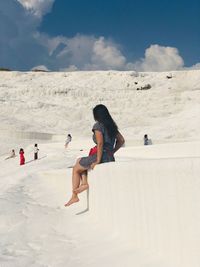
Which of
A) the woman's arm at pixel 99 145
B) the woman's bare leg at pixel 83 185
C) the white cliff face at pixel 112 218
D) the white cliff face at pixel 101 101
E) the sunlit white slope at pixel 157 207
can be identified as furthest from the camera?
the white cliff face at pixel 101 101

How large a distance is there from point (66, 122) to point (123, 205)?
4436 centimetres

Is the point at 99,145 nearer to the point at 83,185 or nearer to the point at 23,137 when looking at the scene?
the point at 83,185

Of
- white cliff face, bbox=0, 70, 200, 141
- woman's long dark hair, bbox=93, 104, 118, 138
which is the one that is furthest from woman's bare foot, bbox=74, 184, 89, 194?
white cliff face, bbox=0, 70, 200, 141

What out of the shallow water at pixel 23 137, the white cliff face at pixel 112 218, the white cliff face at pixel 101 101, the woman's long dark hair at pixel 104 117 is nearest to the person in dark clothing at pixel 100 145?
the woman's long dark hair at pixel 104 117

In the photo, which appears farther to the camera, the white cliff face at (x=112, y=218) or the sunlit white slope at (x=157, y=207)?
the white cliff face at (x=112, y=218)

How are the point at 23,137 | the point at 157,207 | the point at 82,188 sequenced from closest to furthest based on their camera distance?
the point at 157,207
the point at 82,188
the point at 23,137

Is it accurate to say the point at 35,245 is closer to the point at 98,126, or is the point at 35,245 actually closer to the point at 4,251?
the point at 4,251

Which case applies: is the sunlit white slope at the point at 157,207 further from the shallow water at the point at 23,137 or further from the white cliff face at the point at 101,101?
the white cliff face at the point at 101,101

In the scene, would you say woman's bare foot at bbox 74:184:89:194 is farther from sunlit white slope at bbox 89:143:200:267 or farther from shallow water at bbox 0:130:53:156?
shallow water at bbox 0:130:53:156

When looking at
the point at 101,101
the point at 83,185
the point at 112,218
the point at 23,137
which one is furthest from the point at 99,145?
the point at 101,101

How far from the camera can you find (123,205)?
17.9 feet

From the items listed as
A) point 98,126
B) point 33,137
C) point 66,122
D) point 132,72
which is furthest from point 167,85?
point 98,126

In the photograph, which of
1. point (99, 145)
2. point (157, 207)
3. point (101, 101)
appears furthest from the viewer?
point (101, 101)

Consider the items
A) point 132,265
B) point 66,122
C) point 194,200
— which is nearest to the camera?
point 194,200
